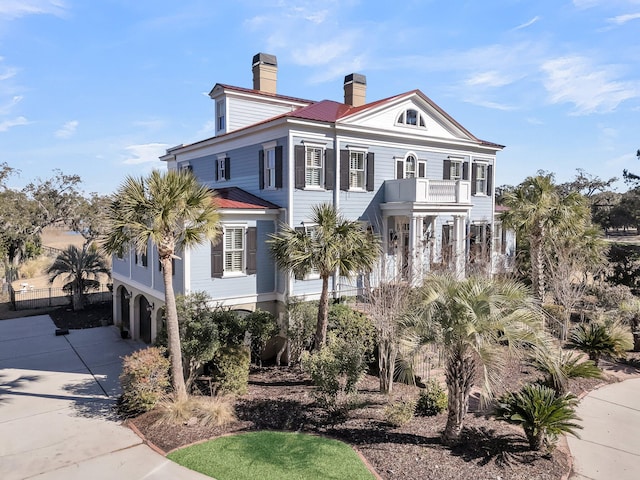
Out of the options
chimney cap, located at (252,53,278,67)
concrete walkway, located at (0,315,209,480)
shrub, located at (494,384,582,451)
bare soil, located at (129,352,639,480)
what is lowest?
concrete walkway, located at (0,315,209,480)

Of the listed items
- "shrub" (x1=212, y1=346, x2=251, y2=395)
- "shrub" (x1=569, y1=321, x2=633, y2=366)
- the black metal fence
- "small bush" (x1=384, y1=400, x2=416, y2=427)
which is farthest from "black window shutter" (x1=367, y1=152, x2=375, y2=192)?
the black metal fence

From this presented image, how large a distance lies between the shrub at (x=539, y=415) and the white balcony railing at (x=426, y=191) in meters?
10.2

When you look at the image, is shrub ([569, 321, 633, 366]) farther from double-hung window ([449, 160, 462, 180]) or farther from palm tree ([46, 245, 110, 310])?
palm tree ([46, 245, 110, 310])

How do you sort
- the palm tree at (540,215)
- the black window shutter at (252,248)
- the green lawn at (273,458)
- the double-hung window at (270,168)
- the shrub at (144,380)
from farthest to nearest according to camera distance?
the palm tree at (540,215), the double-hung window at (270,168), the black window shutter at (252,248), the shrub at (144,380), the green lawn at (273,458)

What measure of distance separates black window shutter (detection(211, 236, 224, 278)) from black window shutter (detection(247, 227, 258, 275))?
106 centimetres

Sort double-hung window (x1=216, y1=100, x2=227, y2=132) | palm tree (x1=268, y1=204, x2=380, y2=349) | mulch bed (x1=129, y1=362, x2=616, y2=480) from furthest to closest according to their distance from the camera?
double-hung window (x1=216, y1=100, x2=227, y2=132) → palm tree (x1=268, y1=204, x2=380, y2=349) → mulch bed (x1=129, y1=362, x2=616, y2=480)

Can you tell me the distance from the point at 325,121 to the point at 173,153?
441 inches

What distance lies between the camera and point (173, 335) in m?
11.6

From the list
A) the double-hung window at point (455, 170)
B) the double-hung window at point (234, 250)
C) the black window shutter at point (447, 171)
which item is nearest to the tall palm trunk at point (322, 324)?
the double-hung window at point (234, 250)

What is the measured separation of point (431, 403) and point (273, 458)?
14.0 feet

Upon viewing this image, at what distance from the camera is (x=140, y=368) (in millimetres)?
11617

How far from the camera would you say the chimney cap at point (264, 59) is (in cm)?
2339

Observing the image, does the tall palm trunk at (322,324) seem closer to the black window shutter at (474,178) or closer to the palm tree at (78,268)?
the black window shutter at (474,178)

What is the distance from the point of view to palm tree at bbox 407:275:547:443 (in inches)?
338
